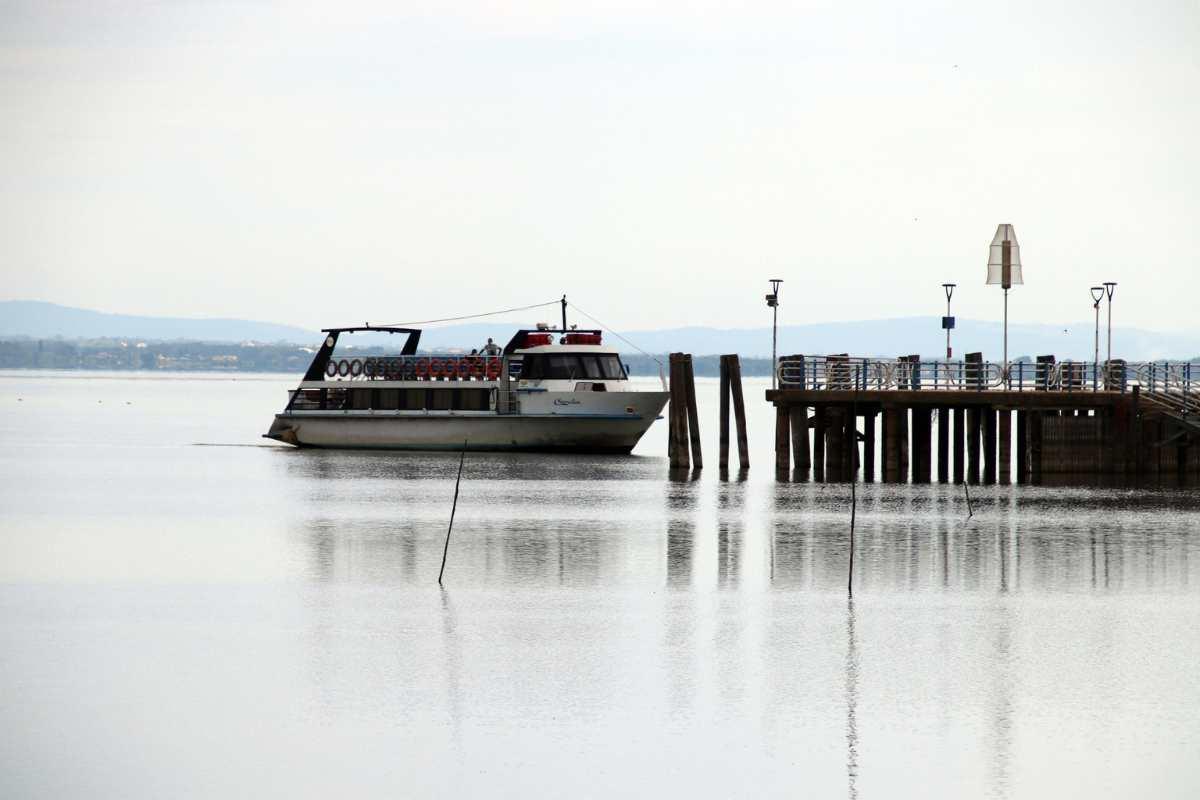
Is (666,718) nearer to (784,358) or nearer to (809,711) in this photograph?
(809,711)

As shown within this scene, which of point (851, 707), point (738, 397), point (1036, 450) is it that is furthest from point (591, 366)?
point (851, 707)

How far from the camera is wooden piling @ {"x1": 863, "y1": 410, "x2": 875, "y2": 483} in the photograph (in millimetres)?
52219

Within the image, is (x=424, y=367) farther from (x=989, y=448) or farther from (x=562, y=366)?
(x=989, y=448)

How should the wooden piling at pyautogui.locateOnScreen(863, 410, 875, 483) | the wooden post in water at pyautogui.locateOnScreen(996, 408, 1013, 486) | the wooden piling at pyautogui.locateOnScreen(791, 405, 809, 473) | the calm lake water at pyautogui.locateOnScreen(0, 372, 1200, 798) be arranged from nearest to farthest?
the calm lake water at pyautogui.locateOnScreen(0, 372, 1200, 798)
the wooden piling at pyautogui.locateOnScreen(863, 410, 875, 483)
the wooden piling at pyautogui.locateOnScreen(791, 405, 809, 473)
the wooden post in water at pyautogui.locateOnScreen(996, 408, 1013, 486)

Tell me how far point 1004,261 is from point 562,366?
17.0 metres

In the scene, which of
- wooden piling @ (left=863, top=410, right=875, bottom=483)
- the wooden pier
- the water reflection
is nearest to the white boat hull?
wooden piling @ (left=863, top=410, right=875, bottom=483)

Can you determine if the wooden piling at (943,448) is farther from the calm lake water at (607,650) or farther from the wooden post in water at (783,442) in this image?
the calm lake water at (607,650)

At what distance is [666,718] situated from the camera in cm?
1948

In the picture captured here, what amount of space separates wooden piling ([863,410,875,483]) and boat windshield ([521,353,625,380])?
1049 cm

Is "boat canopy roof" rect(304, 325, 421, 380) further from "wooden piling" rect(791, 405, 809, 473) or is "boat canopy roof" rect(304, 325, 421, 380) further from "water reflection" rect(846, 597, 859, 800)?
"water reflection" rect(846, 597, 859, 800)

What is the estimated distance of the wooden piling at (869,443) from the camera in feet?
171

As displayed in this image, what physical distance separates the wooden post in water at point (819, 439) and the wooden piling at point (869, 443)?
1.21 meters

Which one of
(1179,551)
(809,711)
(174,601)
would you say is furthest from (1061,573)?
(174,601)

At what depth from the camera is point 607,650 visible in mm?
23516
